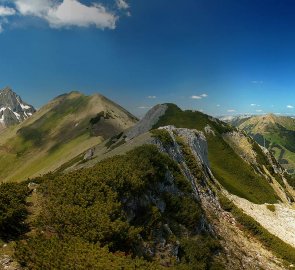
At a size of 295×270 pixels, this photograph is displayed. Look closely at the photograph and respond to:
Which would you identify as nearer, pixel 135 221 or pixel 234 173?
pixel 135 221

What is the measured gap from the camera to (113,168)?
102 ft

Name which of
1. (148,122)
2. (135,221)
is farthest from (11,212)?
(148,122)

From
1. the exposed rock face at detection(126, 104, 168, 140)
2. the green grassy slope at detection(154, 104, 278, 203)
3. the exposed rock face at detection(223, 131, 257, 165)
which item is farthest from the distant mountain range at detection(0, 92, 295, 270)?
the exposed rock face at detection(126, 104, 168, 140)

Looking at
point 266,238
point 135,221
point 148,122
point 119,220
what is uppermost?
point 148,122

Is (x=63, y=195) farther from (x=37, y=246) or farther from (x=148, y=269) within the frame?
(x=148, y=269)

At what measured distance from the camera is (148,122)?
394ft

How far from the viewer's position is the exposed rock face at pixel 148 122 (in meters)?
113

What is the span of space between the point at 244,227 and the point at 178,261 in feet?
76.0

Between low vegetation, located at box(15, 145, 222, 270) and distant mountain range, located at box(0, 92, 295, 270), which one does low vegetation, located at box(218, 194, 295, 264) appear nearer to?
distant mountain range, located at box(0, 92, 295, 270)

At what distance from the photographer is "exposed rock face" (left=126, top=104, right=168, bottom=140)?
372 ft

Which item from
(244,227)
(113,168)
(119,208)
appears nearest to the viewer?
(119,208)

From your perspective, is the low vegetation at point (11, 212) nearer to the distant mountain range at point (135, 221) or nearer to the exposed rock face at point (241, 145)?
the distant mountain range at point (135, 221)

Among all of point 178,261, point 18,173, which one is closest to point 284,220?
point 178,261

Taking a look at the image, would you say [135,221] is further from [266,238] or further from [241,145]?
[241,145]
